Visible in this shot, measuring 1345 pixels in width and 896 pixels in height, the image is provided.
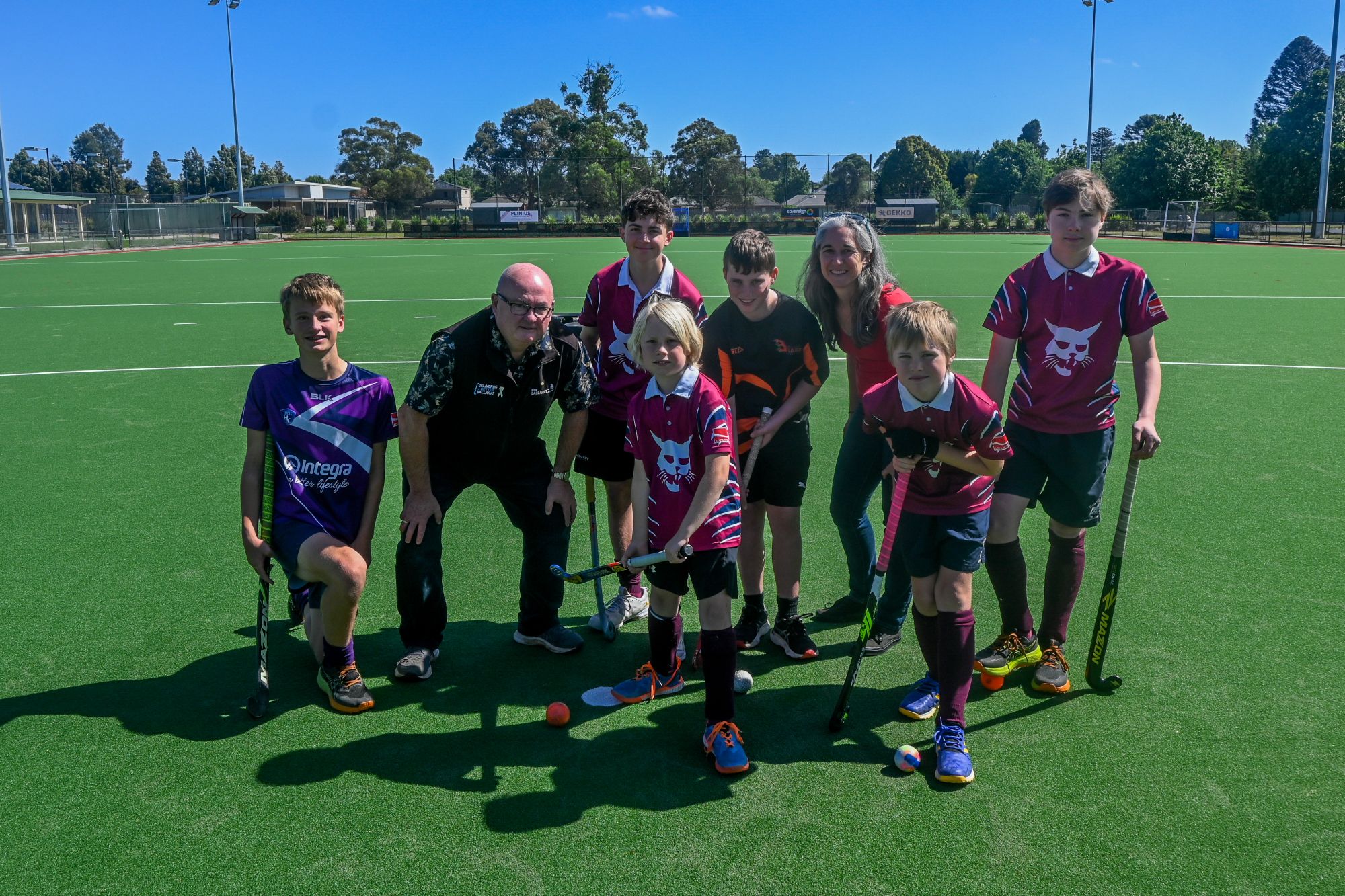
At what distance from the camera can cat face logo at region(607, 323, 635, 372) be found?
486 centimetres

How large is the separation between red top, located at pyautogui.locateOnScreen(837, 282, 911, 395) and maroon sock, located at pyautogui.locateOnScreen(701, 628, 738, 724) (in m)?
1.44

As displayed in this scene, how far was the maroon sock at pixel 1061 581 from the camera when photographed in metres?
4.24

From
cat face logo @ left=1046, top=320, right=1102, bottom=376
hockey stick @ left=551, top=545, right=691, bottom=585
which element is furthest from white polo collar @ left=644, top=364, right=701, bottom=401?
cat face logo @ left=1046, top=320, right=1102, bottom=376

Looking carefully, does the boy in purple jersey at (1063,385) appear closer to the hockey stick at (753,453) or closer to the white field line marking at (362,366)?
the hockey stick at (753,453)

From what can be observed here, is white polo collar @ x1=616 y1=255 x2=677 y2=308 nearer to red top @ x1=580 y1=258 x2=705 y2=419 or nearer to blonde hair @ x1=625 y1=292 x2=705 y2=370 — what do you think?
red top @ x1=580 y1=258 x2=705 y2=419

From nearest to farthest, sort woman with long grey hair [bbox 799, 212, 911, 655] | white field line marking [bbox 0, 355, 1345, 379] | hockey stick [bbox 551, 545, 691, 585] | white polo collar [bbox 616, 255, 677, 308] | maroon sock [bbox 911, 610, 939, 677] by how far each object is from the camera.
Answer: hockey stick [bbox 551, 545, 691, 585], maroon sock [bbox 911, 610, 939, 677], woman with long grey hair [bbox 799, 212, 911, 655], white polo collar [bbox 616, 255, 677, 308], white field line marking [bbox 0, 355, 1345, 379]

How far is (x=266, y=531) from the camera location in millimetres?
4109

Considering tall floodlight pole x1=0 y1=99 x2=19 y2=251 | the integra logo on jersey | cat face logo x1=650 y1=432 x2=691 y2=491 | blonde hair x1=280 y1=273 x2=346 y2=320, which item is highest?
tall floodlight pole x1=0 y1=99 x2=19 y2=251

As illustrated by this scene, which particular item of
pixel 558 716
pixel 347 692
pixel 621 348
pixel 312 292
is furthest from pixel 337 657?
pixel 621 348

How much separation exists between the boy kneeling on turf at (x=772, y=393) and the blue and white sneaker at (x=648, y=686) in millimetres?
509

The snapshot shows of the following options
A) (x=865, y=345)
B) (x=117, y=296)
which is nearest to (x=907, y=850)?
(x=865, y=345)

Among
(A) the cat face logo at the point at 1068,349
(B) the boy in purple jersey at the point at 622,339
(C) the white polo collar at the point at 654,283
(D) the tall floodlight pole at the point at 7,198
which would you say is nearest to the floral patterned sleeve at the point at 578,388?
(B) the boy in purple jersey at the point at 622,339

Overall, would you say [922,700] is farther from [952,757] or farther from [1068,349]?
[1068,349]

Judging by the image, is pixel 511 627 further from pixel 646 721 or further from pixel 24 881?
pixel 24 881
